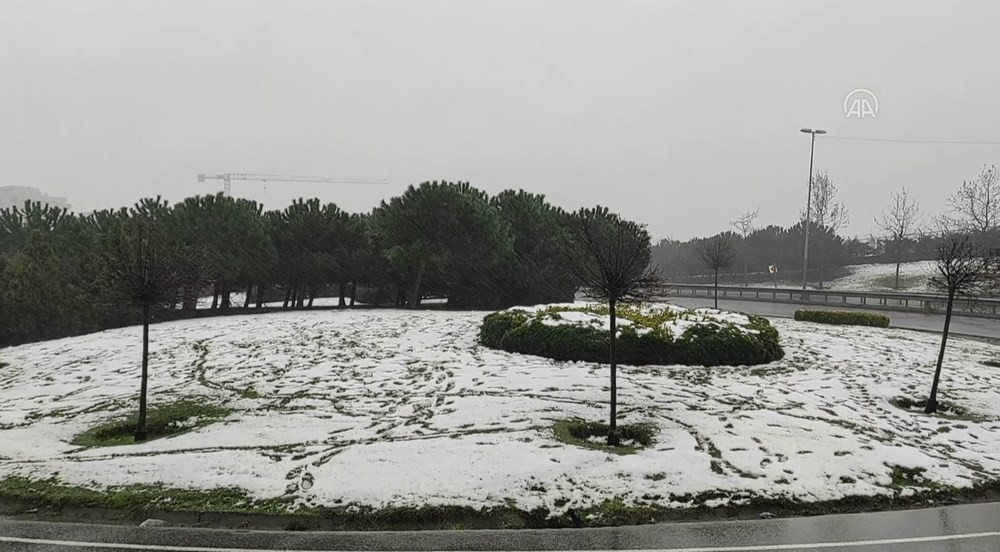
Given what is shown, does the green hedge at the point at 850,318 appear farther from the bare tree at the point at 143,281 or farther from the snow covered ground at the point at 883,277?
the snow covered ground at the point at 883,277

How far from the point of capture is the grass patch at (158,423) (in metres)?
8.10

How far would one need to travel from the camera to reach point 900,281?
41.1 metres

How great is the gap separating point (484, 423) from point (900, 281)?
45413 millimetres

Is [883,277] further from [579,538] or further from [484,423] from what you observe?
[579,538]

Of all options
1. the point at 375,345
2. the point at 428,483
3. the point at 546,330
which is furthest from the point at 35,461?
the point at 546,330

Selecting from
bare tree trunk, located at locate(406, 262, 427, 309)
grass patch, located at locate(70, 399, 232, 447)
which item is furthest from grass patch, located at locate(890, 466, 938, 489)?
bare tree trunk, located at locate(406, 262, 427, 309)

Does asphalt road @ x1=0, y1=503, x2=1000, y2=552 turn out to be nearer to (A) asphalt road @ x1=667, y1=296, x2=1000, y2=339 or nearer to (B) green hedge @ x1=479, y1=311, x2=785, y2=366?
(B) green hedge @ x1=479, y1=311, x2=785, y2=366

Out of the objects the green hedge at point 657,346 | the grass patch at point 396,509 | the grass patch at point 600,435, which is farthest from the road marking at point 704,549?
the green hedge at point 657,346

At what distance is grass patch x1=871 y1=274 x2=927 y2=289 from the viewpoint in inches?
1565

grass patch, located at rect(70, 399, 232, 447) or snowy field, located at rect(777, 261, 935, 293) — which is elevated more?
snowy field, located at rect(777, 261, 935, 293)

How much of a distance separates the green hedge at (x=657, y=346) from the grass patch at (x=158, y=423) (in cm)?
745

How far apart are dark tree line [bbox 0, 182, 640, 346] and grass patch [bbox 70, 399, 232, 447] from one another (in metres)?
12.6

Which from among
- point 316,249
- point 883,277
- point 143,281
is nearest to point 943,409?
point 143,281

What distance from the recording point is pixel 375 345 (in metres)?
15.0
